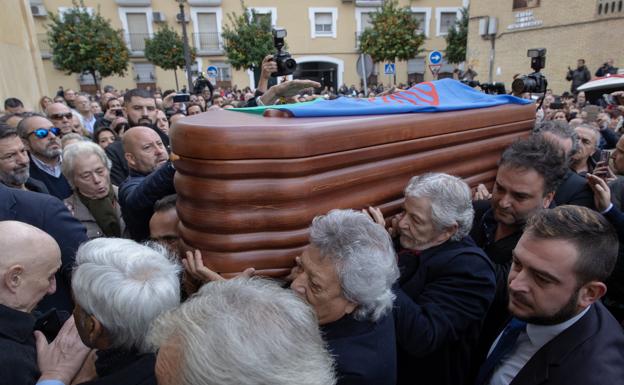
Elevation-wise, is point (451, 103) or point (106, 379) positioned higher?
point (451, 103)

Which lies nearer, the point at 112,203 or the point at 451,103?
the point at 451,103

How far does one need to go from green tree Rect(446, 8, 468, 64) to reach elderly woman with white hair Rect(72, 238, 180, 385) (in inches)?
900

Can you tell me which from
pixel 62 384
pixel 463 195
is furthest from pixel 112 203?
pixel 463 195

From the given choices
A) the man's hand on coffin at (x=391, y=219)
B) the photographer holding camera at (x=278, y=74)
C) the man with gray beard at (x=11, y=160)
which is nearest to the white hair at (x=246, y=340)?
the man's hand on coffin at (x=391, y=219)

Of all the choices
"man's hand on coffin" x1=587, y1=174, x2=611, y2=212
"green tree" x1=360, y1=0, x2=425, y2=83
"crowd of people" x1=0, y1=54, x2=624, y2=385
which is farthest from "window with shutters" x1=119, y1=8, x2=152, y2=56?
"man's hand on coffin" x1=587, y1=174, x2=611, y2=212

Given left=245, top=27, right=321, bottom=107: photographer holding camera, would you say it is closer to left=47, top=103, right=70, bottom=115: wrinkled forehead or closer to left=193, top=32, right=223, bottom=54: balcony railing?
left=47, top=103, right=70, bottom=115: wrinkled forehead

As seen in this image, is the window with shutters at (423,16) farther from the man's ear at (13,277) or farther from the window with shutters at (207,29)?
the man's ear at (13,277)

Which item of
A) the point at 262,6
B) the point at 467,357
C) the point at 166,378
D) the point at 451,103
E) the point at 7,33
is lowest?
the point at 467,357

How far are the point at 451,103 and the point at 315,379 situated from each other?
1.64m

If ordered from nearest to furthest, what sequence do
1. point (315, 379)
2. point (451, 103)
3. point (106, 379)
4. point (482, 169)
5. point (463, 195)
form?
point (315, 379), point (106, 379), point (463, 195), point (451, 103), point (482, 169)

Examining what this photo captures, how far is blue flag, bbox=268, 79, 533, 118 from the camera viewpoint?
1622 millimetres

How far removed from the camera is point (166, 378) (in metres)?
0.86

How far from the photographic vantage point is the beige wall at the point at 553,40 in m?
13.3

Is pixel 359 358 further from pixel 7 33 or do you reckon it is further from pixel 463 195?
pixel 7 33
